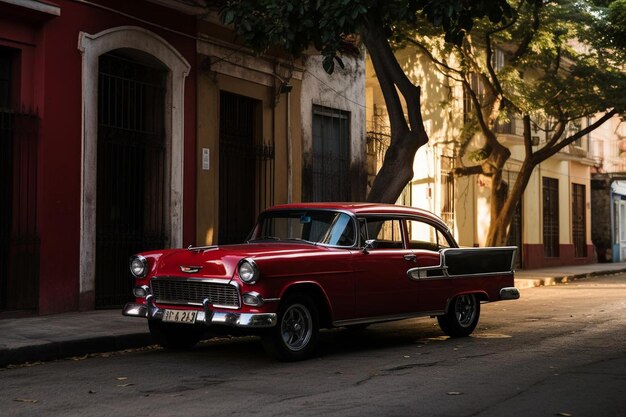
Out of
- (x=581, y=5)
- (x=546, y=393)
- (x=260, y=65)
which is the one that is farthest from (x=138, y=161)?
(x=581, y=5)

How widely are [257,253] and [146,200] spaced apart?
6245 millimetres

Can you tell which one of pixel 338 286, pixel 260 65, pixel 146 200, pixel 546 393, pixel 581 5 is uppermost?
pixel 581 5

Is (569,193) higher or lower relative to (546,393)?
higher

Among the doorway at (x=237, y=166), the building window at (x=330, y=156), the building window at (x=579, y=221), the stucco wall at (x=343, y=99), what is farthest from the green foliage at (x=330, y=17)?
the building window at (x=579, y=221)

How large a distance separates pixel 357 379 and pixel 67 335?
3.84 meters

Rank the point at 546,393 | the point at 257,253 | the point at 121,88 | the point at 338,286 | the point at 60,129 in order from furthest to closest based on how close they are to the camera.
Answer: the point at 121,88
the point at 60,129
the point at 338,286
the point at 257,253
the point at 546,393

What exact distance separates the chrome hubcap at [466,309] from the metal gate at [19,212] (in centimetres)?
579

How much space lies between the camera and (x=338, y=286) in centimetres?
856

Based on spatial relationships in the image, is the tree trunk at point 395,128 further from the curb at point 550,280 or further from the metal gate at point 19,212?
the curb at point 550,280

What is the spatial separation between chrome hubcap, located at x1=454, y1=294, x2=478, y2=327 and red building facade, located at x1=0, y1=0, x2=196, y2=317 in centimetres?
541

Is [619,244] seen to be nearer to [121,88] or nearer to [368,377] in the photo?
[121,88]

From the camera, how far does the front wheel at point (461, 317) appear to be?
1030cm

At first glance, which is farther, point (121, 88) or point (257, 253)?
point (121, 88)

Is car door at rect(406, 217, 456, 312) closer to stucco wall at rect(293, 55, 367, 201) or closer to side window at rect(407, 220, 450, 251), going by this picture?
side window at rect(407, 220, 450, 251)
